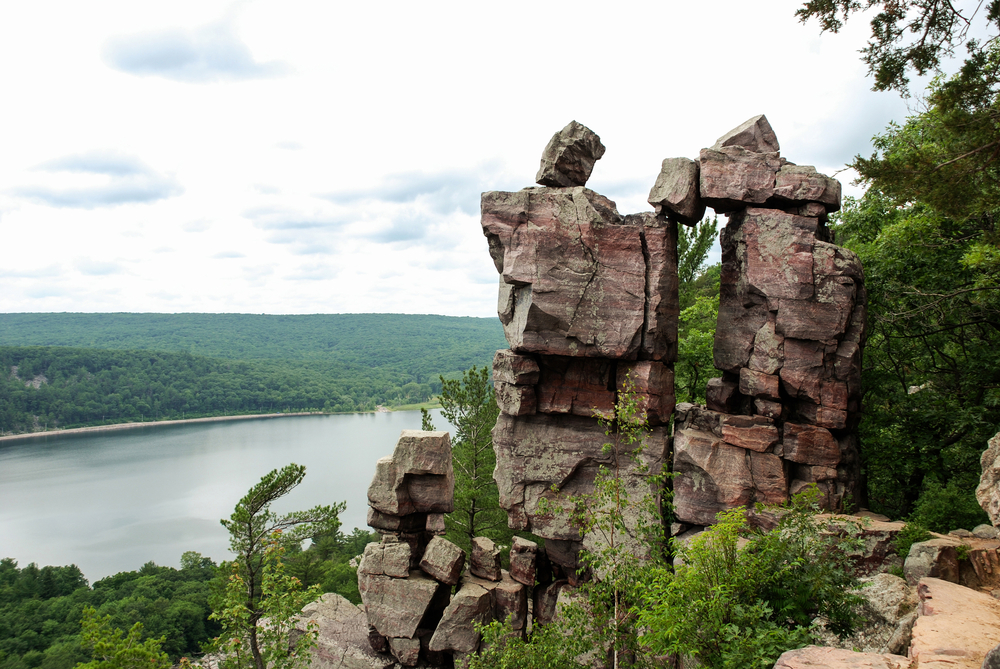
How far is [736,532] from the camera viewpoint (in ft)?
23.2

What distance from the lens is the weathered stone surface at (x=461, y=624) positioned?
1457 cm

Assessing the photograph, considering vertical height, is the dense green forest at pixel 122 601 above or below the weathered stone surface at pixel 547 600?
below

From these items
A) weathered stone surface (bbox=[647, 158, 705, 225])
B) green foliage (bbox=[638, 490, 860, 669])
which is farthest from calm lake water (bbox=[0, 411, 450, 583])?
green foliage (bbox=[638, 490, 860, 669])

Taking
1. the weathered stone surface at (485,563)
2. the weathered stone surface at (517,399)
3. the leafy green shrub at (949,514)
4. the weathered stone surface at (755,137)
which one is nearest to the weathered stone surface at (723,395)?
the leafy green shrub at (949,514)

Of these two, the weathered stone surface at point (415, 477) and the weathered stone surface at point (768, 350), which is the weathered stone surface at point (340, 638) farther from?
the weathered stone surface at point (768, 350)

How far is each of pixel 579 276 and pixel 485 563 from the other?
836cm

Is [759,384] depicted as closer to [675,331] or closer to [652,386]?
[675,331]

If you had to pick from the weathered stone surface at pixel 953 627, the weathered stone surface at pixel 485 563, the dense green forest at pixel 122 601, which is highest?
the weathered stone surface at pixel 953 627

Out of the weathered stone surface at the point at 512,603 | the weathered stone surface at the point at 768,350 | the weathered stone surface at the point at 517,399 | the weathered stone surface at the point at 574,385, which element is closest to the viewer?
the weathered stone surface at the point at 768,350

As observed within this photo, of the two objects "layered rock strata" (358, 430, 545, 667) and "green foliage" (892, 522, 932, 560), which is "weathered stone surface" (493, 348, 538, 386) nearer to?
"layered rock strata" (358, 430, 545, 667)

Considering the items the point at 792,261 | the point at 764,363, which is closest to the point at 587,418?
the point at 764,363

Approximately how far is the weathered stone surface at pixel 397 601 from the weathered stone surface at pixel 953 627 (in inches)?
437

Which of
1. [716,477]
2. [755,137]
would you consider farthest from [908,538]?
[755,137]

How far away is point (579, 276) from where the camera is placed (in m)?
13.7
